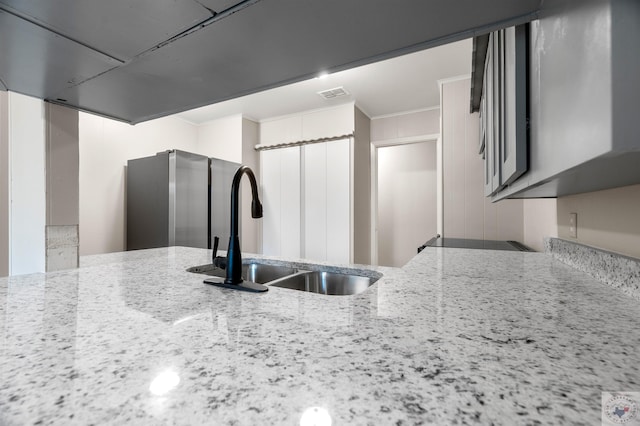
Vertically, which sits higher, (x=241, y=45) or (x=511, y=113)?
(x=241, y=45)

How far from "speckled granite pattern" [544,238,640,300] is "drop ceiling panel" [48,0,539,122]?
0.71 metres

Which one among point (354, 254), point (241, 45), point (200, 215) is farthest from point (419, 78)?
point (200, 215)

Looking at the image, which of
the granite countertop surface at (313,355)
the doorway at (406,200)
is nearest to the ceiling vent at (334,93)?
the doorway at (406,200)

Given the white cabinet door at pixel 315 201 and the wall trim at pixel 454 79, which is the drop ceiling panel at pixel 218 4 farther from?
the white cabinet door at pixel 315 201

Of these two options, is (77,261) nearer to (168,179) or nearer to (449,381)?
(449,381)

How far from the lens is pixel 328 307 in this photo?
68 centimetres

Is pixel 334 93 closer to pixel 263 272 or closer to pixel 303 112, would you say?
pixel 303 112

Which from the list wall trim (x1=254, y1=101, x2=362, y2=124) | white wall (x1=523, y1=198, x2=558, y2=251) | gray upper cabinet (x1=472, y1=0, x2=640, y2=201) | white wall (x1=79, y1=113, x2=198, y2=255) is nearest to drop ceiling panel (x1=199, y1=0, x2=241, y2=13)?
gray upper cabinet (x1=472, y1=0, x2=640, y2=201)

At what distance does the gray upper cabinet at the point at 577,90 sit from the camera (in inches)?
10.9

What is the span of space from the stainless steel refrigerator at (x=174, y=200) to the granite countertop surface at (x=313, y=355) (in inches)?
78.0

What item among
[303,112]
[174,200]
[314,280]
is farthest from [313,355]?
[303,112]

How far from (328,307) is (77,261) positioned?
1179mm
